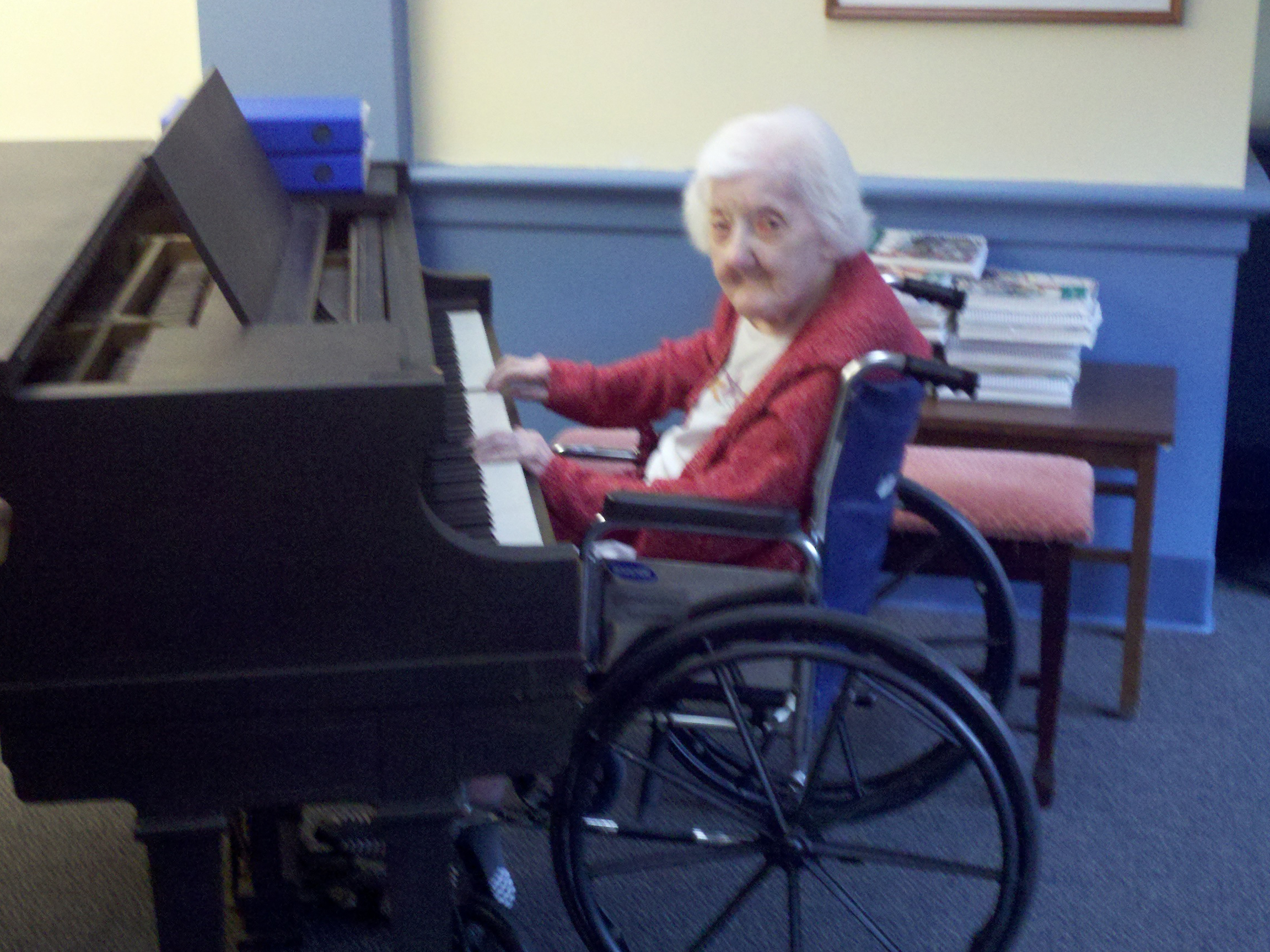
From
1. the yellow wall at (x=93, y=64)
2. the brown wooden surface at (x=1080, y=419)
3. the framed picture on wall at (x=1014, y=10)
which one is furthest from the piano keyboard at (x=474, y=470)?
the yellow wall at (x=93, y=64)

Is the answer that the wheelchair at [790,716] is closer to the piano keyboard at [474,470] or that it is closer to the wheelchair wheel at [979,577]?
the wheelchair wheel at [979,577]

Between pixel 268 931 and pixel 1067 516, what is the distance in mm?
1262

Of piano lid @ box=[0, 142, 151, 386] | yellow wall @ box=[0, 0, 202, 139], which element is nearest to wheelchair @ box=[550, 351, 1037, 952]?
piano lid @ box=[0, 142, 151, 386]

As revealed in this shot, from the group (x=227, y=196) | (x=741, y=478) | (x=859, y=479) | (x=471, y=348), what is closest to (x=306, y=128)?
(x=471, y=348)

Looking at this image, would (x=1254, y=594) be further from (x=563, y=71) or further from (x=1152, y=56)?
(x=563, y=71)

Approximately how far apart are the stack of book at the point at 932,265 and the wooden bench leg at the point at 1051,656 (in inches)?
18.4

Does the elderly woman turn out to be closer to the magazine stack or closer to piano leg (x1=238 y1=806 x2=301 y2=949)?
piano leg (x1=238 y1=806 x2=301 y2=949)

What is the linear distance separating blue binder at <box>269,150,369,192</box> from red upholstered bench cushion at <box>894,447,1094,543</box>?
0.97 metres

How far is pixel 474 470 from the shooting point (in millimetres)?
1575

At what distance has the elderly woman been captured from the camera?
164cm

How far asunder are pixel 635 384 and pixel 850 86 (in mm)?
882

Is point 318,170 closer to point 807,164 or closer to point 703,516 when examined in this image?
point 807,164

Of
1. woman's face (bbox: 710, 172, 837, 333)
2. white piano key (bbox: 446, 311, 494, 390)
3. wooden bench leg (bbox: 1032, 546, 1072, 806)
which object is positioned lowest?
wooden bench leg (bbox: 1032, 546, 1072, 806)

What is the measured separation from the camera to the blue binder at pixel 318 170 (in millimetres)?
2123
